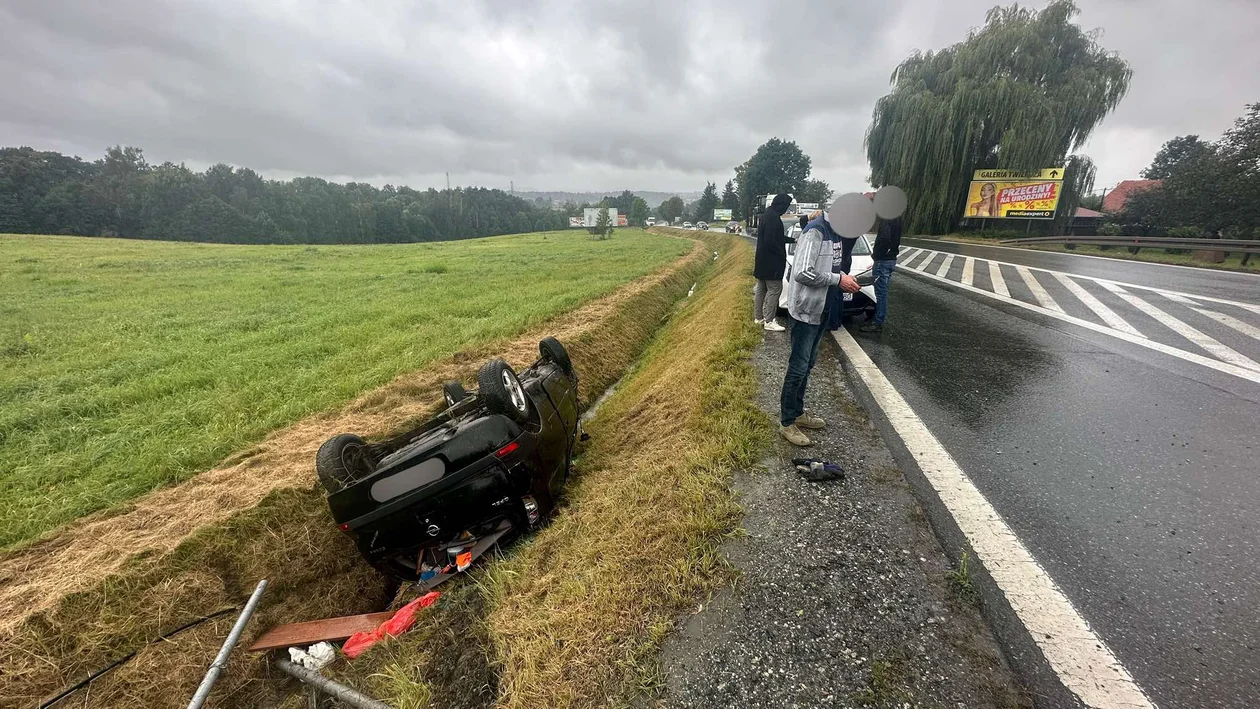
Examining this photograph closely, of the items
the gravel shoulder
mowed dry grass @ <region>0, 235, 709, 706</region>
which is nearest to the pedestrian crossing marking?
the gravel shoulder

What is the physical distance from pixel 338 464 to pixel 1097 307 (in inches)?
413

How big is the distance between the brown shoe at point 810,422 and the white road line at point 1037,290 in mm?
6262

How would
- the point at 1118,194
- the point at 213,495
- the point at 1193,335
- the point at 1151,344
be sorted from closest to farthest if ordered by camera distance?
the point at 213,495
the point at 1151,344
the point at 1193,335
the point at 1118,194

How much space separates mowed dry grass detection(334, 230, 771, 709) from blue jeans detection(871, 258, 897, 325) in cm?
319

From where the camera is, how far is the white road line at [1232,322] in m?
5.49

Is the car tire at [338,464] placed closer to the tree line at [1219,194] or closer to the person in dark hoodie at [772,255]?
the person in dark hoodie at [772,255]

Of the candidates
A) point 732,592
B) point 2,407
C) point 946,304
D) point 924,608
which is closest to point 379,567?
point 732,592

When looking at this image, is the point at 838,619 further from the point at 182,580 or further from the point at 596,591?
the point at 182,580

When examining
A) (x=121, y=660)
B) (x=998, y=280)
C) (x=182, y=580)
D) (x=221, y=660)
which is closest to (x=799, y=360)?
(x=221, y=660)

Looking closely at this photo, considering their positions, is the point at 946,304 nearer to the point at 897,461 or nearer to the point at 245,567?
the point at 897,461

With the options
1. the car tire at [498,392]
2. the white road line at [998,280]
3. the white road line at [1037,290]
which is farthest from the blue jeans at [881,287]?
the car tire at [498,392]

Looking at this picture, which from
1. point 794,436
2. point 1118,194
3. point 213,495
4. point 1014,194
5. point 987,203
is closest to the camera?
point 794,436

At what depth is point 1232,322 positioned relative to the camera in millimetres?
5945

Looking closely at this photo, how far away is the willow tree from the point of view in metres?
21.1
